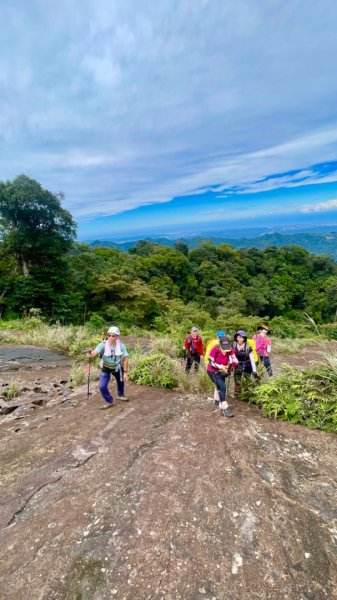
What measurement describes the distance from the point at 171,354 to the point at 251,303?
1490 inches

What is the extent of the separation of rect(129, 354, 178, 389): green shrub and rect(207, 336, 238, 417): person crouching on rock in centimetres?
161

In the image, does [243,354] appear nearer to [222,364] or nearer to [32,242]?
[222,364]

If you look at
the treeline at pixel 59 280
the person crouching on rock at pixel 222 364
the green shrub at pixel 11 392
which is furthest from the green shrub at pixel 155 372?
the treeline at pixel 59 280

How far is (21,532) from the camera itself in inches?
110

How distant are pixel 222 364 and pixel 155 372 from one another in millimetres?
2104

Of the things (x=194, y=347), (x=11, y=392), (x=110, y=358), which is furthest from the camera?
(x=194, y=347)

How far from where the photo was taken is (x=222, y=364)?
5031mm

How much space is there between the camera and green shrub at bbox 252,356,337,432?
4547mm

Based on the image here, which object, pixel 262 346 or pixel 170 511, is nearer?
pixel 170 511

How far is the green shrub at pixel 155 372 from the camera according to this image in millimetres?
6496

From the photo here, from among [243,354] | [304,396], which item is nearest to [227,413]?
[243,354]

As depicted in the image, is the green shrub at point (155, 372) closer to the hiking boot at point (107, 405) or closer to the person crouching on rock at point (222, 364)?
the hiking boot at point (107, 405)

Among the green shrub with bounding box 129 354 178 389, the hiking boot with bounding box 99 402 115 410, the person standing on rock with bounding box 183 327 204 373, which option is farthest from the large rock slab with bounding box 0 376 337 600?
the person standing on rock with bounding box 183 327 204 373

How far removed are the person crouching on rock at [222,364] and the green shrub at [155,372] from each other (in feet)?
5.29
